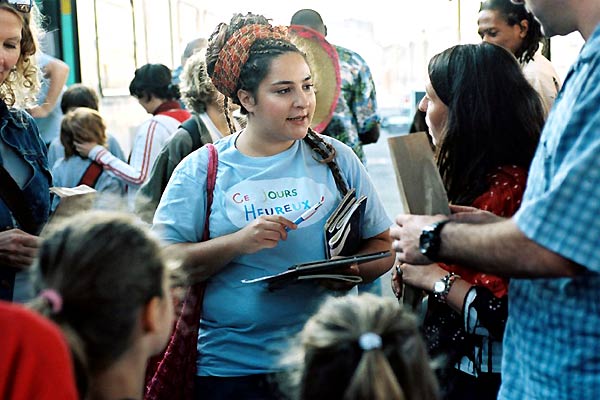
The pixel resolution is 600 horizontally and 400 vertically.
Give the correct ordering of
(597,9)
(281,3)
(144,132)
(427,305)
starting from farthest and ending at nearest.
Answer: (281,3) < (144,132) < (427,305) < (597,9)

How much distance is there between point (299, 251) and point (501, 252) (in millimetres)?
948

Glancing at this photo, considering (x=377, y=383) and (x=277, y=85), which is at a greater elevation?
(x=277, y=85)

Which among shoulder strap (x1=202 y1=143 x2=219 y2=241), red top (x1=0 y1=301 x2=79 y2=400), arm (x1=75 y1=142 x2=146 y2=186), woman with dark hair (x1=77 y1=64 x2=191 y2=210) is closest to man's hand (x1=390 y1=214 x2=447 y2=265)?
shoulder strap (x1=202 y1=143 x2=219 y2=241)

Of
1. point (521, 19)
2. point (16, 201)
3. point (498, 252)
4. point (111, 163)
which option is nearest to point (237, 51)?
point (16, 201)

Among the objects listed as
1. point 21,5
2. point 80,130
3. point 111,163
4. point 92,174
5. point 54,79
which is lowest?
point 92,174

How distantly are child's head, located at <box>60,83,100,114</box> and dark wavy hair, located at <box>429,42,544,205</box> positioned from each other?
4279mm

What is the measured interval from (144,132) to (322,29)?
5.05 ft

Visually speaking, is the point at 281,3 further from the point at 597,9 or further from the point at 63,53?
the point at 597,9

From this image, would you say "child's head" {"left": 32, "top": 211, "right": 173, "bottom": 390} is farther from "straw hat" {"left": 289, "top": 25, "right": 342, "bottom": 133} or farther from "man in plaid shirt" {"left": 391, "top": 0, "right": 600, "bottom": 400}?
"straw hat" {"left": 289, "top": 25, "right": 342, "bottom": 133}

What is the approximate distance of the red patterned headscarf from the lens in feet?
9.09

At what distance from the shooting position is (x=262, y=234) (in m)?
2.47

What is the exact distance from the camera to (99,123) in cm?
579

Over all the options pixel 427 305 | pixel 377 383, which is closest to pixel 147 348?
pixel 377 383

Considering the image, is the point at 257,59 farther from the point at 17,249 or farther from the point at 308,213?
Result: the point at 17,249
